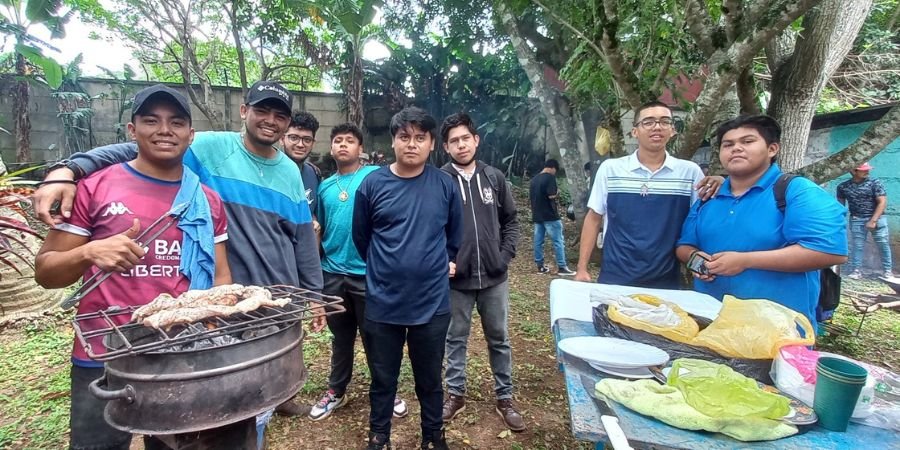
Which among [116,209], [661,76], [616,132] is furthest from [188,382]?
[616,132]

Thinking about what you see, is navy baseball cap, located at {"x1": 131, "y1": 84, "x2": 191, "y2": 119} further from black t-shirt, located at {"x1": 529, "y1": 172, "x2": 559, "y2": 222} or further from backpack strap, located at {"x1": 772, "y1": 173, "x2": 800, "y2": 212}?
black t-shirt, located at {"x1": 529, "y1": 172, "x2": 559, "y2": 222}

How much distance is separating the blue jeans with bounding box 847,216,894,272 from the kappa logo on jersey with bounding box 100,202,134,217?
9.65 metres

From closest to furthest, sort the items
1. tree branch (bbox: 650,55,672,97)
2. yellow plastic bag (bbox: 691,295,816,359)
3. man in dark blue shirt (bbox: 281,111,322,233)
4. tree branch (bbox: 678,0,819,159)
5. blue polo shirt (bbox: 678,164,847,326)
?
1. yellow plastic bag (bbox: 691,295,816,359)
2. blue polo shirt (bbox: 678,164,847,326)
3. tree branch (bbox: 678,0,819,159)
4. man in dark blue shirt (bbox: 281,111,322,233)
5. tree branch (bbox: 650,55,672,97)

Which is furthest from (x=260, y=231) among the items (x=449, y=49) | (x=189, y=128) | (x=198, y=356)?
(x=449, y=49)

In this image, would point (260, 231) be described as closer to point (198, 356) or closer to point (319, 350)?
point (198, 356)

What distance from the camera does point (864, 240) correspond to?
734 centimetres

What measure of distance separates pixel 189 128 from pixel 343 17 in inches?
219

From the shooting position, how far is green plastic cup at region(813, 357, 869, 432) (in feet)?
4.23

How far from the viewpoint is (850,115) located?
743cm

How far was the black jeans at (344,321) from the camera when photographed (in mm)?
3334

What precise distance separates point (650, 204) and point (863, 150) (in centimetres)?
254

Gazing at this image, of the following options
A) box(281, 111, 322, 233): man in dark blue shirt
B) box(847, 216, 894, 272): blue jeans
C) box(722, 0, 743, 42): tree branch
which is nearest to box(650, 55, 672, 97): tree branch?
box(722, 0, 743, 42): tree branch

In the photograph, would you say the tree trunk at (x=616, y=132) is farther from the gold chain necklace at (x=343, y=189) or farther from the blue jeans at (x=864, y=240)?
the blue jeans at (x=864, y=240)

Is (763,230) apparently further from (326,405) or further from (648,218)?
(326,405)
